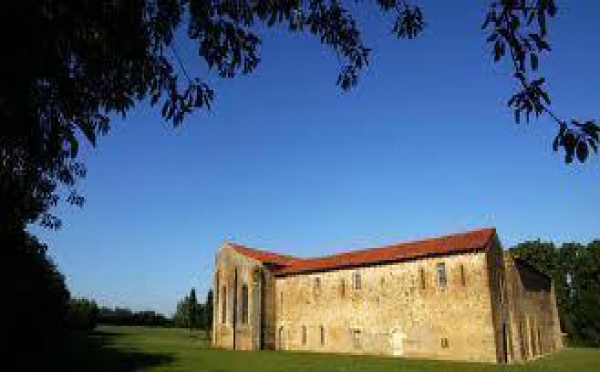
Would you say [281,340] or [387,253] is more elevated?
[387,253]

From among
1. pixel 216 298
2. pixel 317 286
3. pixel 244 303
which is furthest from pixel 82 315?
pixel 317 286

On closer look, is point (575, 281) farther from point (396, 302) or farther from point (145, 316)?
point (145, 316)

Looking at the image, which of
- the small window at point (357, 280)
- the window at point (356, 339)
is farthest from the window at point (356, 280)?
the window at point (356, 339)

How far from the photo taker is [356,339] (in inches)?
1502

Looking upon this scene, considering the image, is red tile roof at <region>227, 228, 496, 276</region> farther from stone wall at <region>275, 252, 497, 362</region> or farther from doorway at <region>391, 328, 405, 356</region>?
doorway at <region>391, 328, 405, 356</region>

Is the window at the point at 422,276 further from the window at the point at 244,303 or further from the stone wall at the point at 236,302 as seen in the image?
the window at the point at 244,303

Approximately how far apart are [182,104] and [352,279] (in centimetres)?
3535

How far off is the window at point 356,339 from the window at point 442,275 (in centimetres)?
807

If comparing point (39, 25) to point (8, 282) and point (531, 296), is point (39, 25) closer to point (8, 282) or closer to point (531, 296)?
point (8, 282)

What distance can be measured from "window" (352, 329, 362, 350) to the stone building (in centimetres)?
7

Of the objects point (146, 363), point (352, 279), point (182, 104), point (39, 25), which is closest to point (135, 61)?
point (182, 104)

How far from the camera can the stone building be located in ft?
104

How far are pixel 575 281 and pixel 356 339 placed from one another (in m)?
37.6

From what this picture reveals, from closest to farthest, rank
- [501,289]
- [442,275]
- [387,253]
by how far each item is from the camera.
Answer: [501,289]
[442,275]
[387,253]
